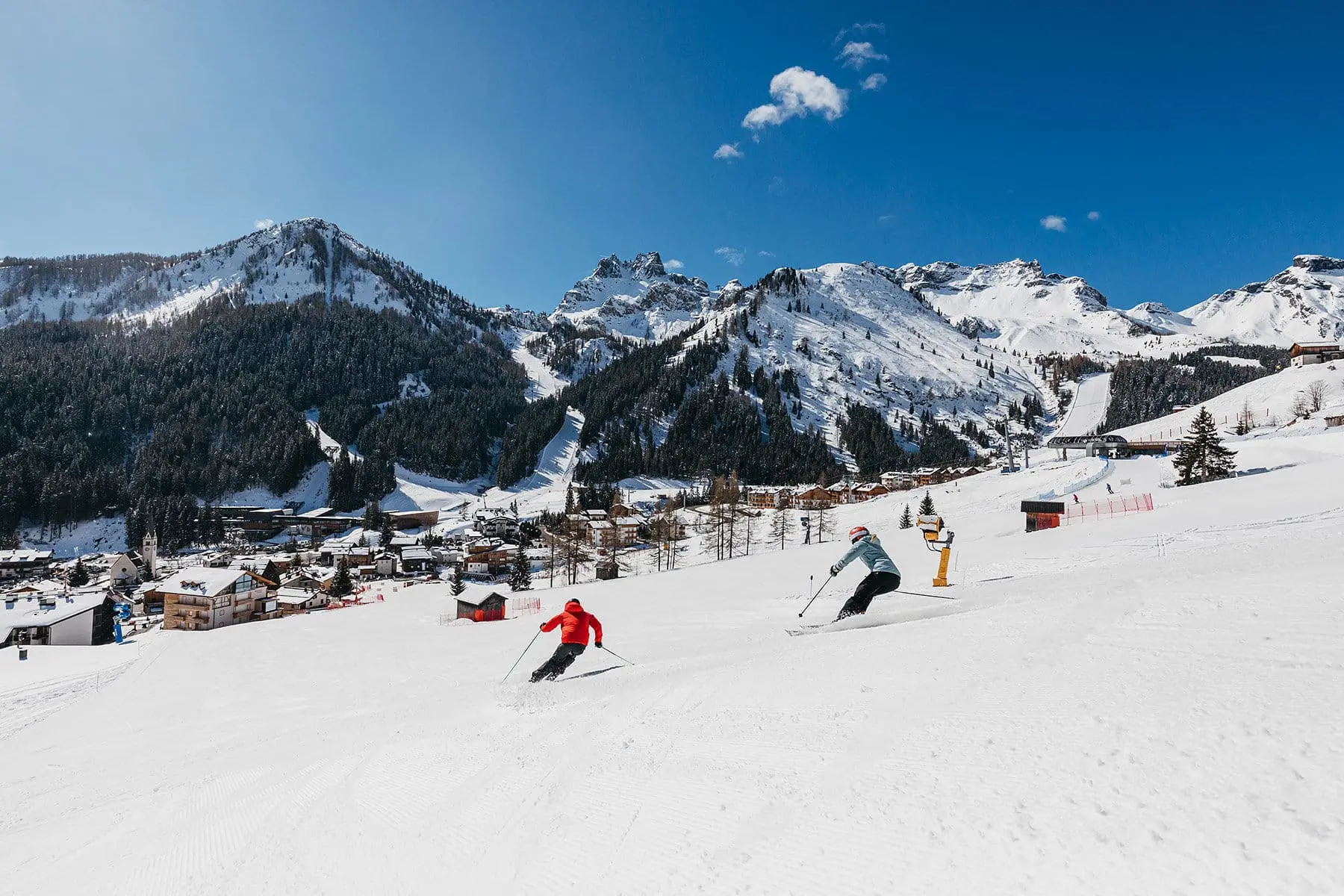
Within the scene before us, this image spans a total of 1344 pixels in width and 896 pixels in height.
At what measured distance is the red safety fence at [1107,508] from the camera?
28.1 metres

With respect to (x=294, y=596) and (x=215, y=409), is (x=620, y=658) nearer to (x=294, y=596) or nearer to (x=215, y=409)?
(x=294, y=596)

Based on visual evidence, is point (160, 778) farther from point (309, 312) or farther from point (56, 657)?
point (309, 312)

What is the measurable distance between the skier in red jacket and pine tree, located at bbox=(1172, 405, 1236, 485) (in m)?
46.4

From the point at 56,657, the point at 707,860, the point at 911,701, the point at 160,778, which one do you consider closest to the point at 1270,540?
the point at 911,701

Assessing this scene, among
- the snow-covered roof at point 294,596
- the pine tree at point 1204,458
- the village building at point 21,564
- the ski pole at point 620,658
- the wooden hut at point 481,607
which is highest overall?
the pine tree at point 1204,458

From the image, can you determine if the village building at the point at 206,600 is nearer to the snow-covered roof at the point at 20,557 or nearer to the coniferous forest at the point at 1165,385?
the snow-covered roof at the point at 20,557

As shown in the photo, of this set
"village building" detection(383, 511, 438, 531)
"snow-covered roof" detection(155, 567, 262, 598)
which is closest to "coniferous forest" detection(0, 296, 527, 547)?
"village building" detection(383, 511, 438, 531)

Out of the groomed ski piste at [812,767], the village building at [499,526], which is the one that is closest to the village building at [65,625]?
the groomed ski piste at [812,767]

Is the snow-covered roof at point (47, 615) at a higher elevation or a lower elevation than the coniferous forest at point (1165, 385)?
lower

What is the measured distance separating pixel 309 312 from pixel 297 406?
51572 mm

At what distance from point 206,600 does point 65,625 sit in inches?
270

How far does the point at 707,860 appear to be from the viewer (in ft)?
11.3

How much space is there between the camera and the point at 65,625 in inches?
1419

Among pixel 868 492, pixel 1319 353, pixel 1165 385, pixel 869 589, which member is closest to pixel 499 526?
pixel 868 492
